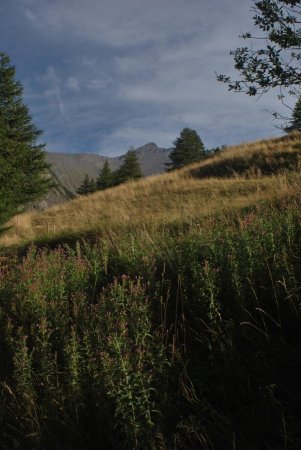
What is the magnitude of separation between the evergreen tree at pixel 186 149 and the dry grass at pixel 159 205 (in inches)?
1322

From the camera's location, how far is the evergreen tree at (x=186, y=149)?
2036 inches

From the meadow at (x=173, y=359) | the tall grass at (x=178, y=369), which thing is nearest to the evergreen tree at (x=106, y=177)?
the meadow at (x=173, y=359)

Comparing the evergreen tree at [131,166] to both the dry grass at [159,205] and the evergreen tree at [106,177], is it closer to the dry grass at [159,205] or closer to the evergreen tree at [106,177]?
the evergreen tree at [106,177]

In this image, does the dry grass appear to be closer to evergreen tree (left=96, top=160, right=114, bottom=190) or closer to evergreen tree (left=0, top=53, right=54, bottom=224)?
evergreen tree (left=0, top=53, right=54, bottom=224)

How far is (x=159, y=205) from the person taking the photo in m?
12.9

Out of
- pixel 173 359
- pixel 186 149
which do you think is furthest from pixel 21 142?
pixel 173 359

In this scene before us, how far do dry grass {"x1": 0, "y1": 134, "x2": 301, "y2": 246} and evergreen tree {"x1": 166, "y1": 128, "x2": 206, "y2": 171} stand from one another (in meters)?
33.6

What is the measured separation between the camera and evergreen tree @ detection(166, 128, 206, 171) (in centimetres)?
5172

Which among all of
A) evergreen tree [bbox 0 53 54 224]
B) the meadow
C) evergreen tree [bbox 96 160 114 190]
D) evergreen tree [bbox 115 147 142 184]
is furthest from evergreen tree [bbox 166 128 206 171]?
the meadow

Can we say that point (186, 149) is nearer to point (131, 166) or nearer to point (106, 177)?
point (131, 166)

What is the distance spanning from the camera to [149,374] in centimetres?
256

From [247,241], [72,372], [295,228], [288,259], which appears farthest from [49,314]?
[295,228]

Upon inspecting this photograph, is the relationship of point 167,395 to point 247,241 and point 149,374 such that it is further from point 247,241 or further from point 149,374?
point 247,241

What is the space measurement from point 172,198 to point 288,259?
32.6ft
